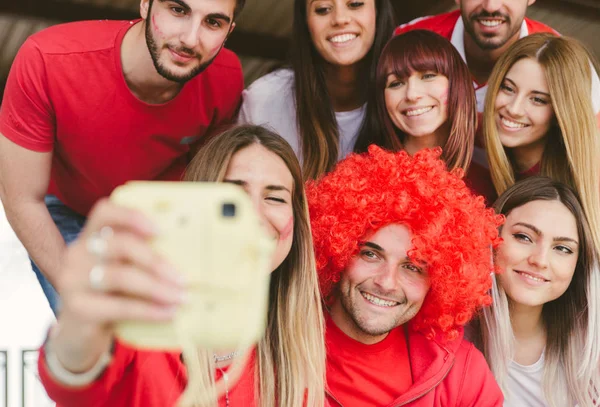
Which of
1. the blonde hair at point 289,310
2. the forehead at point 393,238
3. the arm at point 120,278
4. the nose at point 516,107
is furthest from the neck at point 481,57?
the arm at point 120,278

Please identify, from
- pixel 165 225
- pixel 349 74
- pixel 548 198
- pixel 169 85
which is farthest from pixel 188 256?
pixel 349 74

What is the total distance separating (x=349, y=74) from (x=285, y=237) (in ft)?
4.36

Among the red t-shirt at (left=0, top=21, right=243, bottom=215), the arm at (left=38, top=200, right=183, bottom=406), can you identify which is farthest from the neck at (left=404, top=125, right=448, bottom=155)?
the arm at (left=38, top=200, right=183, bottom=406)

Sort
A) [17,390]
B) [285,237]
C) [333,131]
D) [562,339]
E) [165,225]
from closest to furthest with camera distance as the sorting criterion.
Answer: [165,225] → [285,237] → [562,339] → [333,131] → [17,390]

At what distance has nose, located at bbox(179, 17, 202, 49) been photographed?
215cm

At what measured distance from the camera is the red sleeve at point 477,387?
219 cm

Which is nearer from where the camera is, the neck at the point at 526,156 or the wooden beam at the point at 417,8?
the neck at the point at 526,156

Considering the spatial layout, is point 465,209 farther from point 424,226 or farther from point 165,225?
point 165,225

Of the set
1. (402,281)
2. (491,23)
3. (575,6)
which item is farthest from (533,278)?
(575,6)

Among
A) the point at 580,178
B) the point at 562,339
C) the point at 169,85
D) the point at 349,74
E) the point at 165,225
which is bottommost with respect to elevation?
the point at 562,339

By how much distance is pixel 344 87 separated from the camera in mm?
2980

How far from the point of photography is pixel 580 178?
8.96 ft

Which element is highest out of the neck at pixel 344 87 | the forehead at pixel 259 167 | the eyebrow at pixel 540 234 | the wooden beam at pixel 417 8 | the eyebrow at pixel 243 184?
the wooden beam at pixel 417 8

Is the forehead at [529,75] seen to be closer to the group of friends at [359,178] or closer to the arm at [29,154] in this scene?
the group of friends at [359,178]
